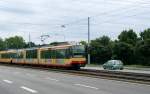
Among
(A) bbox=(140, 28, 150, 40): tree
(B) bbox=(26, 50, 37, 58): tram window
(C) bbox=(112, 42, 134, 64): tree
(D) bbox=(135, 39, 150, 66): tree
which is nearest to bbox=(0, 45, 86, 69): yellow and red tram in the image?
(B) bbox=(26, 50, 37, 58): tram window

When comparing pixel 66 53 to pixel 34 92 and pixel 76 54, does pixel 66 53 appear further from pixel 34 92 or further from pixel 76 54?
Result: pixel 34 92

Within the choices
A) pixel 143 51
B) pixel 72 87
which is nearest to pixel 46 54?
pixel 143 51

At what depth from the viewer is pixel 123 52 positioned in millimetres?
82000

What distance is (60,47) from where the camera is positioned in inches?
2053

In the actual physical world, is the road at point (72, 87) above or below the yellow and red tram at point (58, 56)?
below

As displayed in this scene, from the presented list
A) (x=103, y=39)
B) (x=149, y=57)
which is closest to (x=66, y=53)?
(x=149, y=57)

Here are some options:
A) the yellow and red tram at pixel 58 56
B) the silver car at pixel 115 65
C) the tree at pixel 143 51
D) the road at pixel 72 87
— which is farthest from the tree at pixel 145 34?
the road at pixel 72 87

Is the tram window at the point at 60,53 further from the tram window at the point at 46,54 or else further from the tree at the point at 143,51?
the tree at the point at 143,51

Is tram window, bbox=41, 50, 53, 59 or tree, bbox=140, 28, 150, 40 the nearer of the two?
tram window, bbox=41, 50, 53, 59

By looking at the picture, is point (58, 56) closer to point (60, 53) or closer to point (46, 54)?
point (60, 53)

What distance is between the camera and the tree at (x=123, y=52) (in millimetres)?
81062

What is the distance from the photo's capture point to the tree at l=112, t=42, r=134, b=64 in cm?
8106

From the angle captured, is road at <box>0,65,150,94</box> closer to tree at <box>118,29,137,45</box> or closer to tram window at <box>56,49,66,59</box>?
tram window at <box>56,49,66,59</box>

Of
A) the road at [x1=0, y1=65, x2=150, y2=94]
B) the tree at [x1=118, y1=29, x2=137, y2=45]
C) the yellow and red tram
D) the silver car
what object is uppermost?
the tree at [x1=118, y1=29, x2=137, y2=45]
